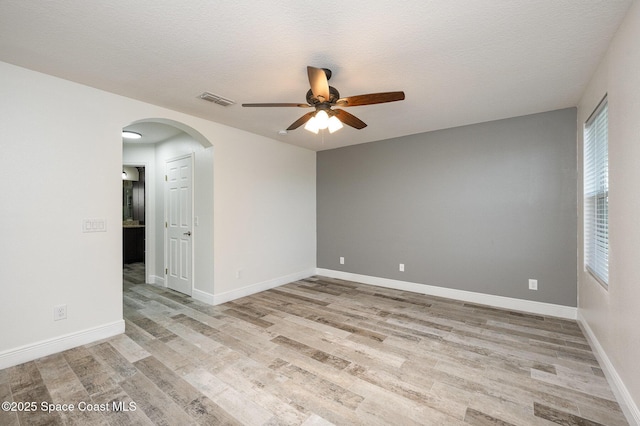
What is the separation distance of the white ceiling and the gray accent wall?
0.75 metres

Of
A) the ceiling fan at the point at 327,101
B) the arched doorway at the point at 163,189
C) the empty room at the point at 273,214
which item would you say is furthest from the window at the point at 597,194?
the arched doorway at the point at 163,189

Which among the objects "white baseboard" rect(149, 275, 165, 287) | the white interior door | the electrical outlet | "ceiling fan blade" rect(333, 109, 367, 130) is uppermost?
"ceiling fan blade" rect(333, 109, 367, 130)

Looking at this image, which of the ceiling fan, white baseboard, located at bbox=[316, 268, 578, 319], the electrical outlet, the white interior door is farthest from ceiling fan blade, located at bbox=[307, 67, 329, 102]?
white baseboard, located at bbox=[316, 268, 578, 319]

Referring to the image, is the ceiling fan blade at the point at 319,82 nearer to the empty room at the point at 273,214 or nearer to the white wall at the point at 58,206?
the empty room at the point at 273,214

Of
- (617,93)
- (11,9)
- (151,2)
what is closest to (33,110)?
(11,9)

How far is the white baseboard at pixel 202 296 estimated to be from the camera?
3.81 metres

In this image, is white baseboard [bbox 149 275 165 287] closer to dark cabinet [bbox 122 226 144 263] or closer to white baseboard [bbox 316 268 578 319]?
dark cabinet [bbox 122 226 144 263]

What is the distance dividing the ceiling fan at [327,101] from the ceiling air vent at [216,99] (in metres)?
0.81

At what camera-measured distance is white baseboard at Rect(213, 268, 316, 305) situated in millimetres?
3867

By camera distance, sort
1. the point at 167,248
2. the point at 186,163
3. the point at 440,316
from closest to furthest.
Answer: the point at 440,316 → the point at 186,163 → the point at 167,248

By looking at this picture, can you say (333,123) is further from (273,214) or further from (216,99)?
(273,214)

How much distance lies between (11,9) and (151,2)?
890mm

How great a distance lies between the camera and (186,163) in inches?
168

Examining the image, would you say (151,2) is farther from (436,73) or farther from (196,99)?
(436,73)
